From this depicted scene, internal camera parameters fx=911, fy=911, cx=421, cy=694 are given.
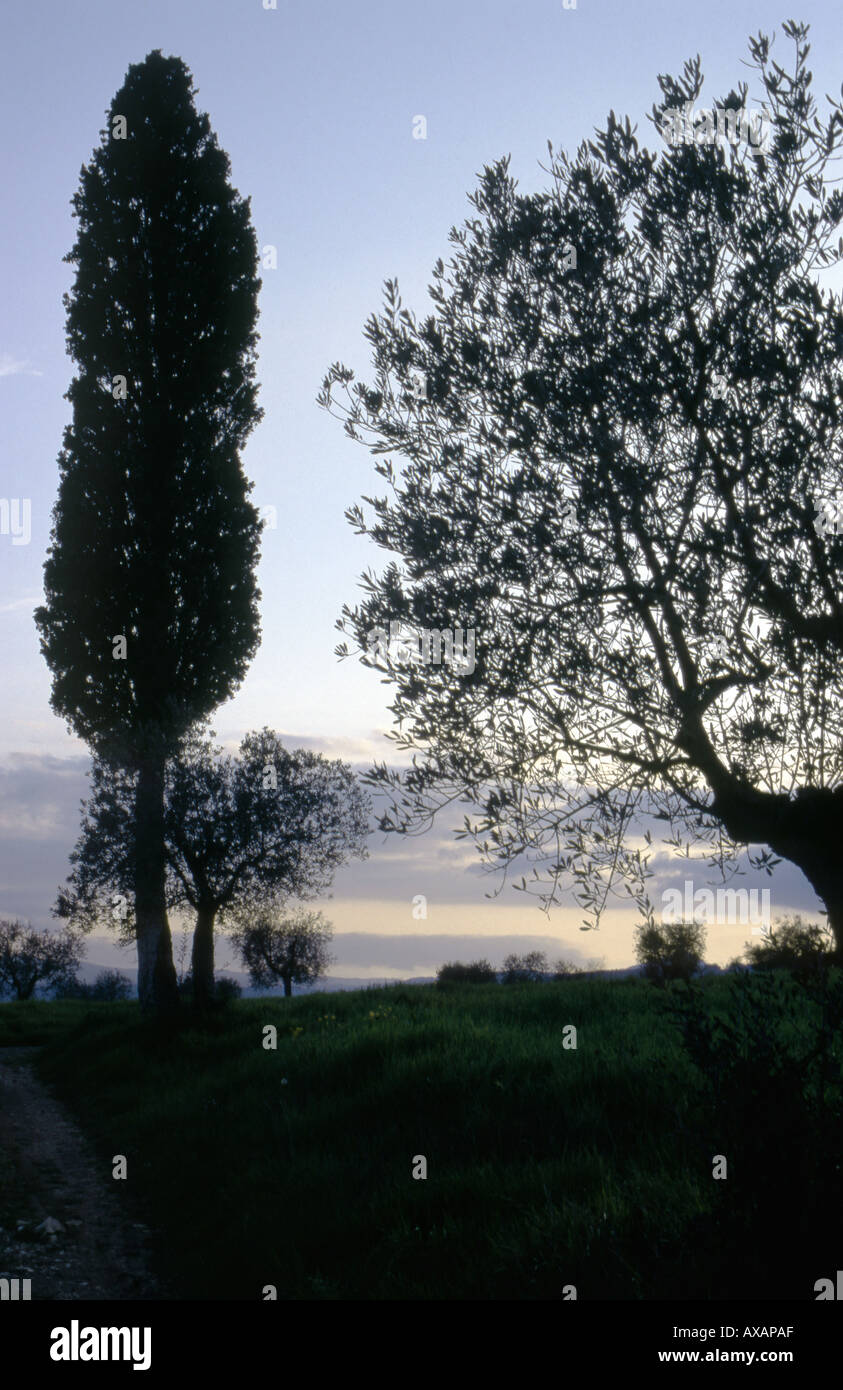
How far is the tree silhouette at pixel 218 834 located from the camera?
3003cm

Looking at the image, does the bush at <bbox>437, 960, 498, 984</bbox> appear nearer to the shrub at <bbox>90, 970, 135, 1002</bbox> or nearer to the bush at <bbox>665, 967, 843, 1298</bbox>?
the bush at <bbox>665, 967, 843, 1298</bbox>

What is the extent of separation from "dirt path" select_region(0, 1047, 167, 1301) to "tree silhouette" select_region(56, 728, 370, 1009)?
13075mm

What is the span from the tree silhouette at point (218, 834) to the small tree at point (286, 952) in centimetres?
2134

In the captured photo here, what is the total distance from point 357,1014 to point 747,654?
15.0 m

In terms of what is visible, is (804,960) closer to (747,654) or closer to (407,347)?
(747,654)

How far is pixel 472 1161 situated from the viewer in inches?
378

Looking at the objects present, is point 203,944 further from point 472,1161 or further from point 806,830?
point 806,830

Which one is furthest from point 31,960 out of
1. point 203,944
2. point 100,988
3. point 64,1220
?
point 64,1220

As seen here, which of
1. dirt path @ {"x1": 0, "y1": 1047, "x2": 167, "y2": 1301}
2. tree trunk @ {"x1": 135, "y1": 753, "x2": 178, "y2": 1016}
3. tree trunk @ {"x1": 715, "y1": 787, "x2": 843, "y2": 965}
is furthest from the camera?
tree trunk @ {"x1": 135, "y1": 753, "x2": 178, "y2": 1016}

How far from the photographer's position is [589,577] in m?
8.07

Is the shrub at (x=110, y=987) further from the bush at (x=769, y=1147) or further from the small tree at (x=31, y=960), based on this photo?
the bush at (x=769, y=1147)

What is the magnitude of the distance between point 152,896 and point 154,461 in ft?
40.4

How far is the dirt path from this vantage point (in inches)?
357

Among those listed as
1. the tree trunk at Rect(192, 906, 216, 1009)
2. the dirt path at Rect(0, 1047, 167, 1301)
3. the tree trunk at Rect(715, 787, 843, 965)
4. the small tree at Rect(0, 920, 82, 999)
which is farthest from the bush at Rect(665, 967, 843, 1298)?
the small tree at Rect(0, 920, 82, 999)
